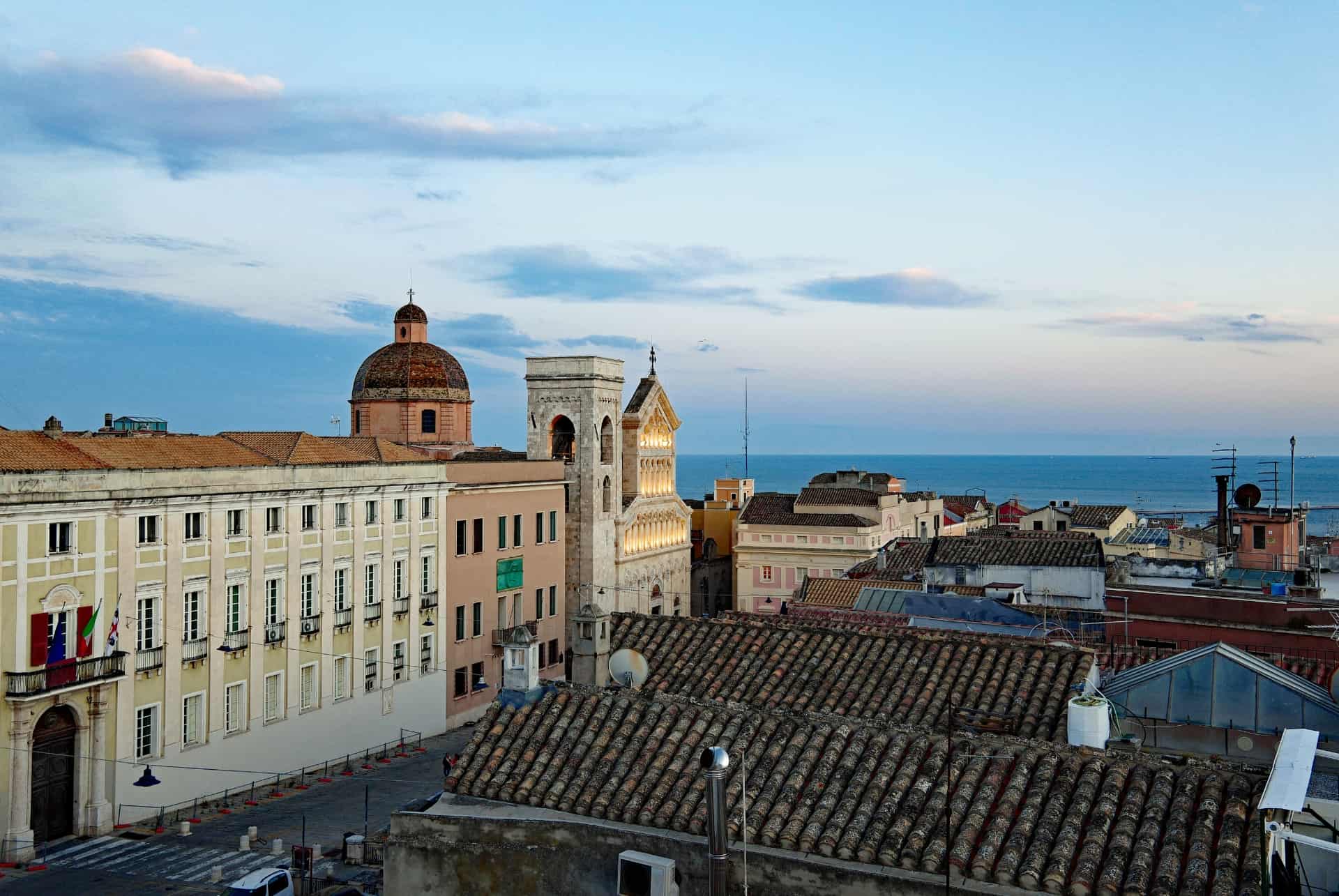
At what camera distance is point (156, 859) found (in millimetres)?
28578

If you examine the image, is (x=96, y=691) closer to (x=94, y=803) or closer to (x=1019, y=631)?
(x=94, y=803)

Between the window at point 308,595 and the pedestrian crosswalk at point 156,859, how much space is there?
356 inches

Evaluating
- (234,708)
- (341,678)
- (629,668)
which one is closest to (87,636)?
(234,708)

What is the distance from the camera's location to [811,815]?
12.2 metres

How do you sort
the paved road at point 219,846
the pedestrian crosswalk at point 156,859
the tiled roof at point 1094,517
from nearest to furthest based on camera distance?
the paved road at point 219,846, the pedestrian crosswalk at point 156,859, the tiled roof at point 1094,517

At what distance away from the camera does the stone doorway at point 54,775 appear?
2909cm

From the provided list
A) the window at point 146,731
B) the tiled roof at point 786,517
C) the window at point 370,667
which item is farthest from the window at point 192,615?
the tiled roof at point 786,517

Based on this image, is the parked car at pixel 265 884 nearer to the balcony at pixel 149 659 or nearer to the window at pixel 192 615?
the balcony at pixel 149 659

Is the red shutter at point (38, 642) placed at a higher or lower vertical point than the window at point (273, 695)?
higher

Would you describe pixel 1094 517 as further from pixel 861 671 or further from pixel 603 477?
pixel 861 671

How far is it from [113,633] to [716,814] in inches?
967

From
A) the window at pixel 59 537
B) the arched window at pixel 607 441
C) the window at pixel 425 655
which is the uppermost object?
the arched window at pixel 607 441

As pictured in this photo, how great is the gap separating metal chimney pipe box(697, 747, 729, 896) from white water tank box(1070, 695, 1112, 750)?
5196 millimetres

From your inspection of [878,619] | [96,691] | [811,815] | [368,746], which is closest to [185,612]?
[96,691]
